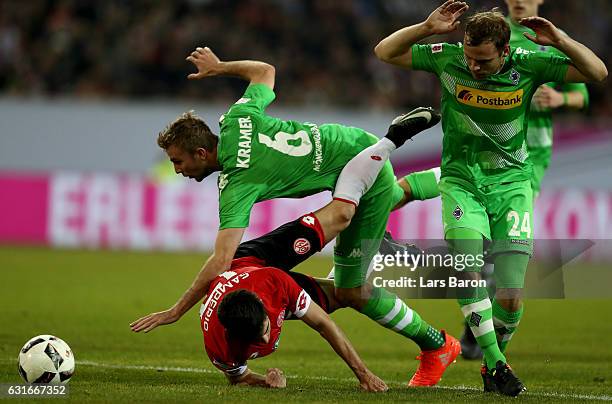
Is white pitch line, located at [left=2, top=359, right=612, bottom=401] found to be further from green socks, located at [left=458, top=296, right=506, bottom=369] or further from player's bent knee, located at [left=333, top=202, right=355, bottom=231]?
player's bent knee, located at [left=333, top=202, right=355, bottom=231]

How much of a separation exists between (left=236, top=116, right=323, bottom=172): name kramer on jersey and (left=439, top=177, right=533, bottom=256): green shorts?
2.74 ft

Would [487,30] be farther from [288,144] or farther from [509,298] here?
[509,298]

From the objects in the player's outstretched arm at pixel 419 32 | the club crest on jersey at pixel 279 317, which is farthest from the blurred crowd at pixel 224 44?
the club crest on jersey at pixel 279 317

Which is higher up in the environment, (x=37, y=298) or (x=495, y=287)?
(x=495, y=287)

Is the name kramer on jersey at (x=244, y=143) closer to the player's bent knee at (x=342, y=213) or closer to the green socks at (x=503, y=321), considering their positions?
the player's bent knee at (x=342, y=213)

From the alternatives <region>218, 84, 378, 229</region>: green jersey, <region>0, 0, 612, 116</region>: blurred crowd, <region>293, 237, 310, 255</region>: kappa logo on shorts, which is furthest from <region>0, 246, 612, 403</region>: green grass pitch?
<region>0, 0, 612, 116</region>: blurred crowd

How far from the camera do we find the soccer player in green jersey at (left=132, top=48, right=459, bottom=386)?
275 inches

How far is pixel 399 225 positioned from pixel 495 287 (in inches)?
419

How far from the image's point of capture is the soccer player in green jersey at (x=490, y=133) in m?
6.88

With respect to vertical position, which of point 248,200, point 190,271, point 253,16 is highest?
point 253,16

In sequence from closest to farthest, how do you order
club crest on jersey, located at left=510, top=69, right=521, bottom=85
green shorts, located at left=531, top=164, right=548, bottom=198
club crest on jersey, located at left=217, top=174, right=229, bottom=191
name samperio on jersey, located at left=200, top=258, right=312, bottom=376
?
name samperio on jersey, located at left=200, top=258, right=312, bottom=376
club crest on jersey, located at left=217, top=174, right=229, bottom=191
club crest on jersey, located at left=510, top=69, right=521, bottom=85
green shorts, located at left=531, top=164, right=548, bottom=198

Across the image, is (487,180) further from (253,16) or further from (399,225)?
(253,16)

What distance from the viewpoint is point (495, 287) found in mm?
7258

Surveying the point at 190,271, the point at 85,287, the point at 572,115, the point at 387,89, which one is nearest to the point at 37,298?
the point at 85,287
